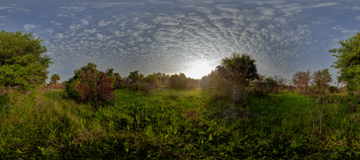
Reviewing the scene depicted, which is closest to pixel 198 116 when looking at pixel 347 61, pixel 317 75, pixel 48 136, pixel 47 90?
pixel 48 136

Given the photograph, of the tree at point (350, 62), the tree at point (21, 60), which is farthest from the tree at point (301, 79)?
the tree at point (21, 60)

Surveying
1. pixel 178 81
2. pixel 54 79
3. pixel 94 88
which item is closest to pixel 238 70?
pixel 178 81

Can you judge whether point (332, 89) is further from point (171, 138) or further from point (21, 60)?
point (21, 60)

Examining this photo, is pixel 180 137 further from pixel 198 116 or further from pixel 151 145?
pixel 198 116

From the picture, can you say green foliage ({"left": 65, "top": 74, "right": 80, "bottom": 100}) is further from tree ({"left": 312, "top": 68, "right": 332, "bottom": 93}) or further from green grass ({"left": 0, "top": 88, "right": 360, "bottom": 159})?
tree ({"left": 312, "top": 68, "right": 332, "bottom": 93})

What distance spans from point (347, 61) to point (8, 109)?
1718 centimetres

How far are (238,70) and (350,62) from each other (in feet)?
19.7

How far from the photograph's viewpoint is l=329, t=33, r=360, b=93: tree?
340 inches

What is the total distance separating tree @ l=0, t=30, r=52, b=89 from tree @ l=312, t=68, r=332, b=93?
2017 centimetres

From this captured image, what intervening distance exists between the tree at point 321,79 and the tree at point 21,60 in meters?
20.2

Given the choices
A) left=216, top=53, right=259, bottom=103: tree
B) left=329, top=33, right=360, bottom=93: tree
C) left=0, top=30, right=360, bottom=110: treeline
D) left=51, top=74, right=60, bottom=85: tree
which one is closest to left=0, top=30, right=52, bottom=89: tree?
left=0, top=30, right=360, bottom=110: treeline

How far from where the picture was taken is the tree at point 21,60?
9.10 meters

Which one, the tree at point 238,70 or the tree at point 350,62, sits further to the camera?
the tree at point 238,70

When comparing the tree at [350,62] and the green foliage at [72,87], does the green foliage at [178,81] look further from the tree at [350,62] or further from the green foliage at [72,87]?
the tree at [350,62]
